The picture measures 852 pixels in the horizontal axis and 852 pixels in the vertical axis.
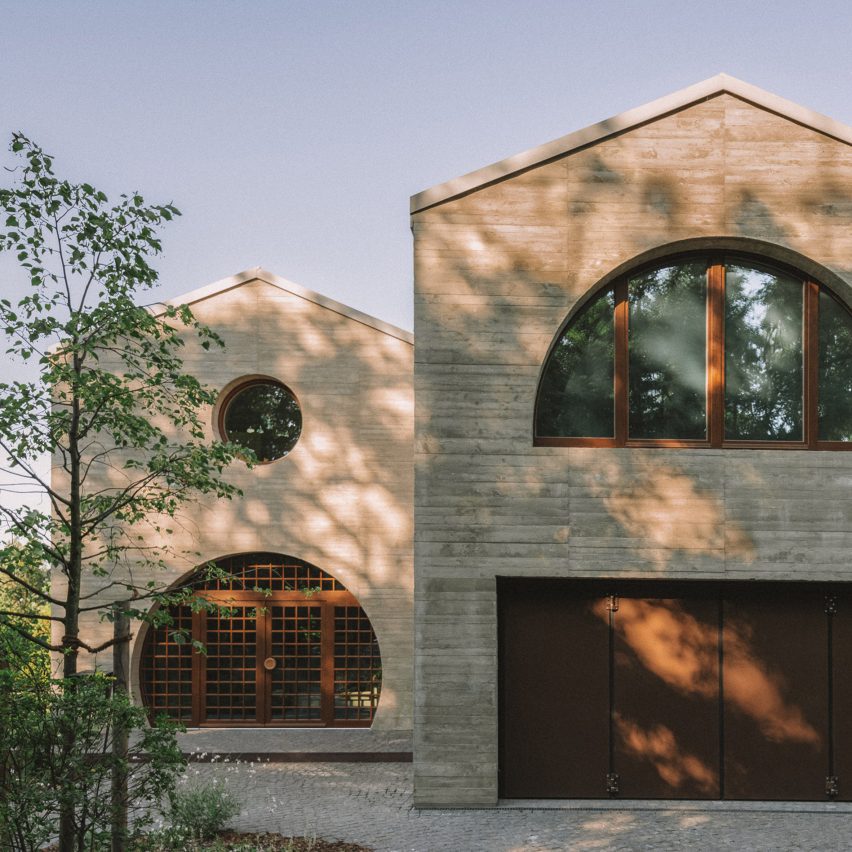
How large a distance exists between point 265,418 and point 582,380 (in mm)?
5887

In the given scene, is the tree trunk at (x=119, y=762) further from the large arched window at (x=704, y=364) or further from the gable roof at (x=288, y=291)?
the gable roof at (x=288, y=291)

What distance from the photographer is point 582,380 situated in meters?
9.38

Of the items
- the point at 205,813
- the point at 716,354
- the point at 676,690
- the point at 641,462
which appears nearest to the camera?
the point at 205,813

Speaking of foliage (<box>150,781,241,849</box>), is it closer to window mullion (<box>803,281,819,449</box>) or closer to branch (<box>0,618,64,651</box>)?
branch (<box>0,618,64,651</box>)

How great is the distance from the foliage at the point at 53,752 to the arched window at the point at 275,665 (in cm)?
692

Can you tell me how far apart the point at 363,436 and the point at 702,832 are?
7245 mm

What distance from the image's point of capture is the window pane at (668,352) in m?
9.29

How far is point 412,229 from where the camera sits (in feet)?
30.7

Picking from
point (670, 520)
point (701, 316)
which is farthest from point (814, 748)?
point (701, 316)

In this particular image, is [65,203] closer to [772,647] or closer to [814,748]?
[772,647]

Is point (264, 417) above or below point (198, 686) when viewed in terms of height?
above

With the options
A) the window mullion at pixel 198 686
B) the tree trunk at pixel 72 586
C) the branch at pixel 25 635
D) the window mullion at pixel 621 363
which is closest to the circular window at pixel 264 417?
the window mullion at pixel 198 686

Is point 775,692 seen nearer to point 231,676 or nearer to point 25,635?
point 25,635

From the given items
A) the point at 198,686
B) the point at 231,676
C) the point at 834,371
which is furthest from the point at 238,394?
the point at 834,371
